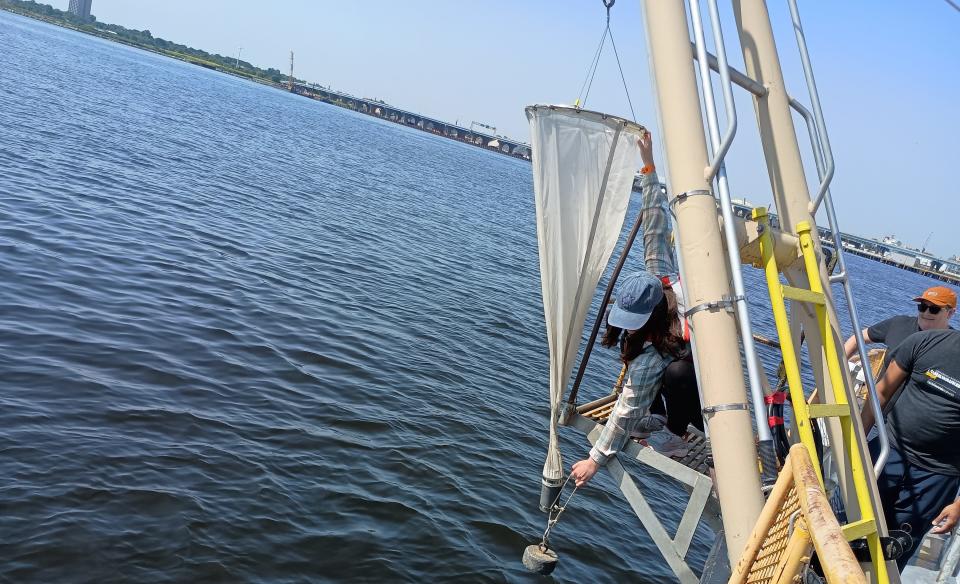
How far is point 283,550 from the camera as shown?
7.03 meters

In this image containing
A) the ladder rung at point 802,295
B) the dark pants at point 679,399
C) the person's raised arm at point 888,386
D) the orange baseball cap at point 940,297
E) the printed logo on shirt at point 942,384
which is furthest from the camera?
the orange baseball cap at point 940,297

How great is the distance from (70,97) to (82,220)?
1108 inches

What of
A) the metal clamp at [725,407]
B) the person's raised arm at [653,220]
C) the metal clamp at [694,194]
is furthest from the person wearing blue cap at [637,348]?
the metal clamp at [725,407]

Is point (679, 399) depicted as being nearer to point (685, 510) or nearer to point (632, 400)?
point (632, 400)

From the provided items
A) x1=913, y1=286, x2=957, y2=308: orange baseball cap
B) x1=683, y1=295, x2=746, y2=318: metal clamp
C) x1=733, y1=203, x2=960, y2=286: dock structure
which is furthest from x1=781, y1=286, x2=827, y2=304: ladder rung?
x1=733, y1=203, x2=960, y2=286: dock structure

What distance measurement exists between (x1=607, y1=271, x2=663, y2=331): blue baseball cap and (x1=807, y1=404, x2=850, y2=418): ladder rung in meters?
1.40

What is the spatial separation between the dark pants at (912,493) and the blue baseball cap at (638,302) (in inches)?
84.7

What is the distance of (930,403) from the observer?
5332mm

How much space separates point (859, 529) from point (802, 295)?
1.32 meters

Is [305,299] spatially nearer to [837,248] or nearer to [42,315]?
[42,315]

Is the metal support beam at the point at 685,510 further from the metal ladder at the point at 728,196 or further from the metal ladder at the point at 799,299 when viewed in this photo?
the metal ladder at the point at 728,196

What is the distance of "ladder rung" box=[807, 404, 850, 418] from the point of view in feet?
13.3

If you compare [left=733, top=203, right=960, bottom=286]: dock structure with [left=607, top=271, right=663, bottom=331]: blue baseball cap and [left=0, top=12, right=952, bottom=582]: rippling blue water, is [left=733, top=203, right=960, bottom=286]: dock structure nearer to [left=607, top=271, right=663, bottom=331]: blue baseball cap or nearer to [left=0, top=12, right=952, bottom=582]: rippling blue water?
[left=0, top=12, right=952, bottom=582]: rippling blue water

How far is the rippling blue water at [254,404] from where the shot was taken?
699 cm
